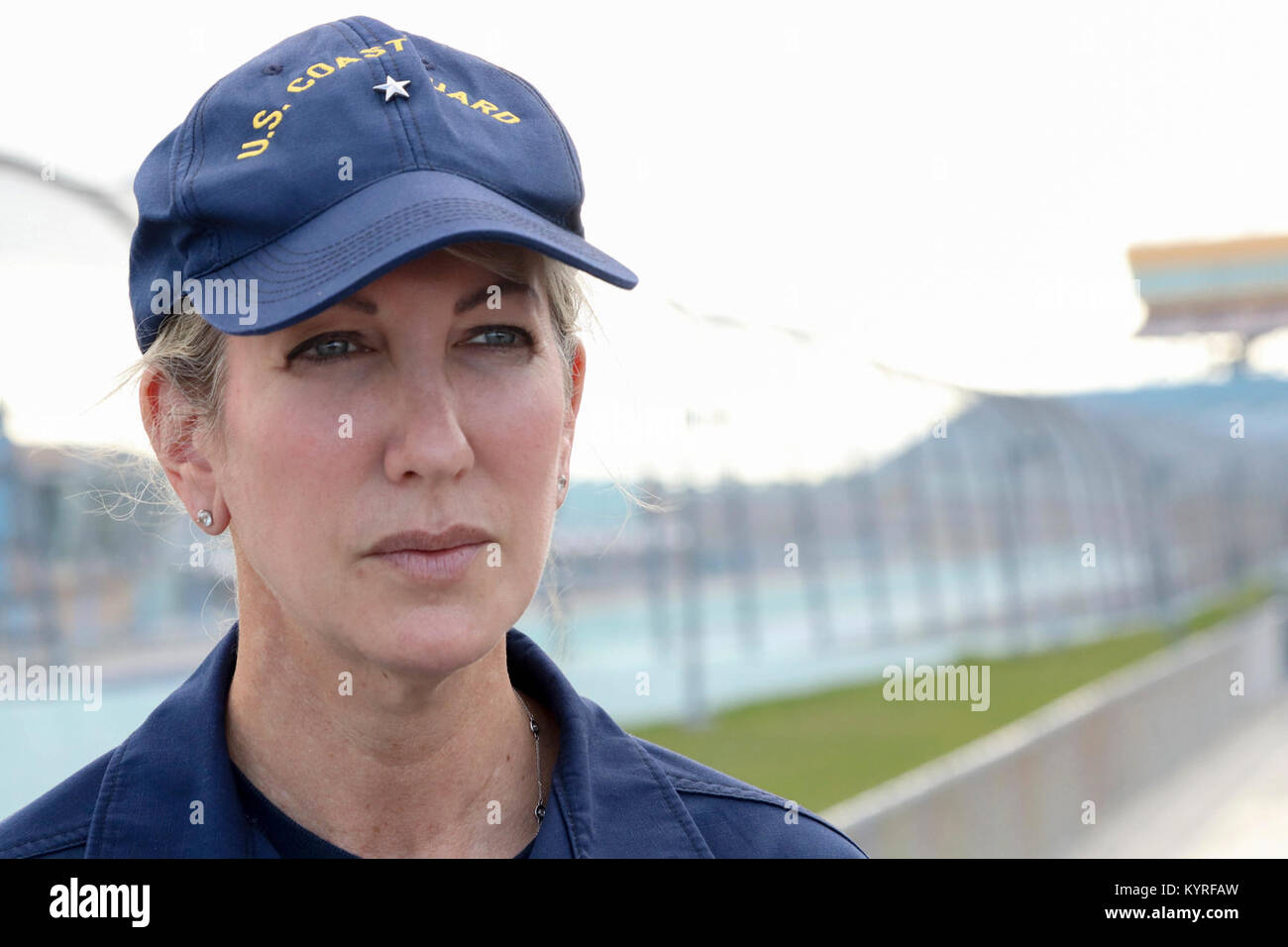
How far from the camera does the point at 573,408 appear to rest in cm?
202

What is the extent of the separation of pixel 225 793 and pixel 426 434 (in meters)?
0.52

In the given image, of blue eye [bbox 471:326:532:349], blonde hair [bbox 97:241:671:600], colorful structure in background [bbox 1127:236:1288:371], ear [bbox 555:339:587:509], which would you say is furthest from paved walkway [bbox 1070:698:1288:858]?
colorful structure in background [bbox 1127:236:1288:371]

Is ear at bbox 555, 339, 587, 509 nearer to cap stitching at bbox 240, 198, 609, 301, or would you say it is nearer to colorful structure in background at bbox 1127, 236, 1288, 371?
cap stitching at bbox 240, 198, 609, 301

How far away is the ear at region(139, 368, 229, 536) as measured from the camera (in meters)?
1.83

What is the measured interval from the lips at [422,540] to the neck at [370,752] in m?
0.18

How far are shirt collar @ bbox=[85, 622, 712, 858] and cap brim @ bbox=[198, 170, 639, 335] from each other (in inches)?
20.8

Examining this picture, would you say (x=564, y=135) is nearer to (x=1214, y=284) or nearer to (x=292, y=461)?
(x=292, y=461)

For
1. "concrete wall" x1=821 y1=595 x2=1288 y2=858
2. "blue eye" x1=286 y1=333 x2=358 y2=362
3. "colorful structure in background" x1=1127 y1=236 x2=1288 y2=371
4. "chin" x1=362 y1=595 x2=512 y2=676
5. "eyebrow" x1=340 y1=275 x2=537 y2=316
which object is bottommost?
"concrete wall" x1=821 y1=595 x2=1288 y2=858

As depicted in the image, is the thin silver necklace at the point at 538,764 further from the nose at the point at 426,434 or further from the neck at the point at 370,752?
the nose at the point at 426,434

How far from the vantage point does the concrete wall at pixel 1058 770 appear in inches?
282

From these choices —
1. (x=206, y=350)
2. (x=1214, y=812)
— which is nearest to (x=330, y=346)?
(x=206, y=350)

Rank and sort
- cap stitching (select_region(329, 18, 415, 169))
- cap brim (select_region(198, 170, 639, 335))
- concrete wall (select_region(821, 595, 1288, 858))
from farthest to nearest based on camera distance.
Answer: concrete wall (select_region(821, 595, 1288, 858))
cap stitching (select_region(329, 18, 415, 169))
cap brim (select_region(198, 170, 639, 335))

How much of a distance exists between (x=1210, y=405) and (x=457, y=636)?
36.4m
